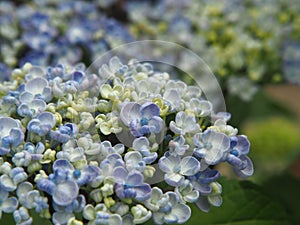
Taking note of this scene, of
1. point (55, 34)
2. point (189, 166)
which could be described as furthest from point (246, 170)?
point (55, 34)

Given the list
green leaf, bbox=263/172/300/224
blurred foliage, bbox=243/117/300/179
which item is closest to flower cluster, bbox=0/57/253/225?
green leaf, bbox=263/172/300/224

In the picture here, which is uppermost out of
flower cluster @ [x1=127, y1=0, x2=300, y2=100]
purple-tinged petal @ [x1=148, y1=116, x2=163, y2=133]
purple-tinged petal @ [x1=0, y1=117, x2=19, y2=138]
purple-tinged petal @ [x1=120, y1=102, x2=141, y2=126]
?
flower cluster @ [x1=127, y1=0, x2=300, y2=100]

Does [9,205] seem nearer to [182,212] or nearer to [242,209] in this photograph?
[182,212]

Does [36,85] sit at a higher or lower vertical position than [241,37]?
lower

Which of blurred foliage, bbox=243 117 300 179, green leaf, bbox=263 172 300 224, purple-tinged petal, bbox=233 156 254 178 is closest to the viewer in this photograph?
purple-tinged petal, bbox=233 156 254 178

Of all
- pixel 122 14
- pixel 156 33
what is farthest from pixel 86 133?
pixel 122 14

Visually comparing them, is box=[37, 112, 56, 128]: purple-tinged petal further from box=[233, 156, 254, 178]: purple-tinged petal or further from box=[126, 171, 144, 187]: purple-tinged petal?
box=[233, 156, 254, 178]: purple-tinged petal
